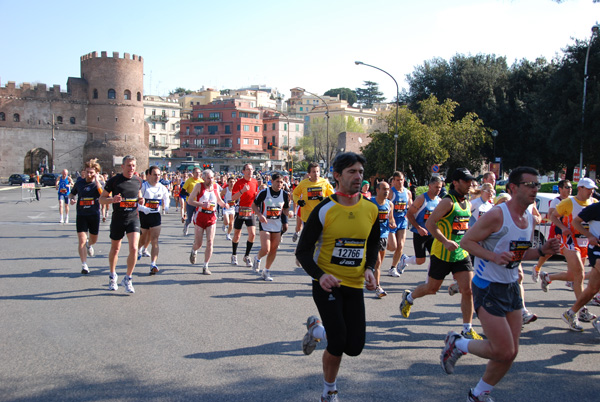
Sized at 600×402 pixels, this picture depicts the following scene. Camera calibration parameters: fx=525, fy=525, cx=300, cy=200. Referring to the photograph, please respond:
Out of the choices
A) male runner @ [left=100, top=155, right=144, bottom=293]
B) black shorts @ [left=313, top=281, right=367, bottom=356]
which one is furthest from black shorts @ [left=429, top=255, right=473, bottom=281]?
male runner @ [left=100, top=155, right=144, bottom=293]

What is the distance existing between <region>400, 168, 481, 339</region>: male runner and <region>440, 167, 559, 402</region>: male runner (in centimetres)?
143

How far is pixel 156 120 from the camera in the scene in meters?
106

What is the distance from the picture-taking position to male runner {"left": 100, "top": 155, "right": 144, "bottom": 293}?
25.8ft

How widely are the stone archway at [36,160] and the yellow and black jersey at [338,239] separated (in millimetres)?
84217

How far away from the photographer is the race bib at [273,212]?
361 inches

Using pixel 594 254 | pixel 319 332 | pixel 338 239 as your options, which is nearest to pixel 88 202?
pixel 319 332

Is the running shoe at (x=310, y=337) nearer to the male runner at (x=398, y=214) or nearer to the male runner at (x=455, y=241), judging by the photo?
the male runner at (x=455, y=241)

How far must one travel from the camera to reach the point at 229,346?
5516mm

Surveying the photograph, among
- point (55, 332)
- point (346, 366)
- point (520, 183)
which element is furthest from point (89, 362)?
point (520, 183)

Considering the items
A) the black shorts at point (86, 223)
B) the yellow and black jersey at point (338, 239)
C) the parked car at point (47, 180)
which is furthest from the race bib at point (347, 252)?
the parked car at point (47, 180)

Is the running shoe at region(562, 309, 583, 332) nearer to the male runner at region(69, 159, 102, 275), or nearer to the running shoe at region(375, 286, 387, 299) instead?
the running shoe at region(375, 286, 387, 299)

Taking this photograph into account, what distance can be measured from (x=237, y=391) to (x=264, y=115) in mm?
107978

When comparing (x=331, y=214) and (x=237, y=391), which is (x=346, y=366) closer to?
(x=237, y=391)

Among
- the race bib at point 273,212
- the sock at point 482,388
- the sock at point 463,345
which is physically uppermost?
the race bib at point 273,212
